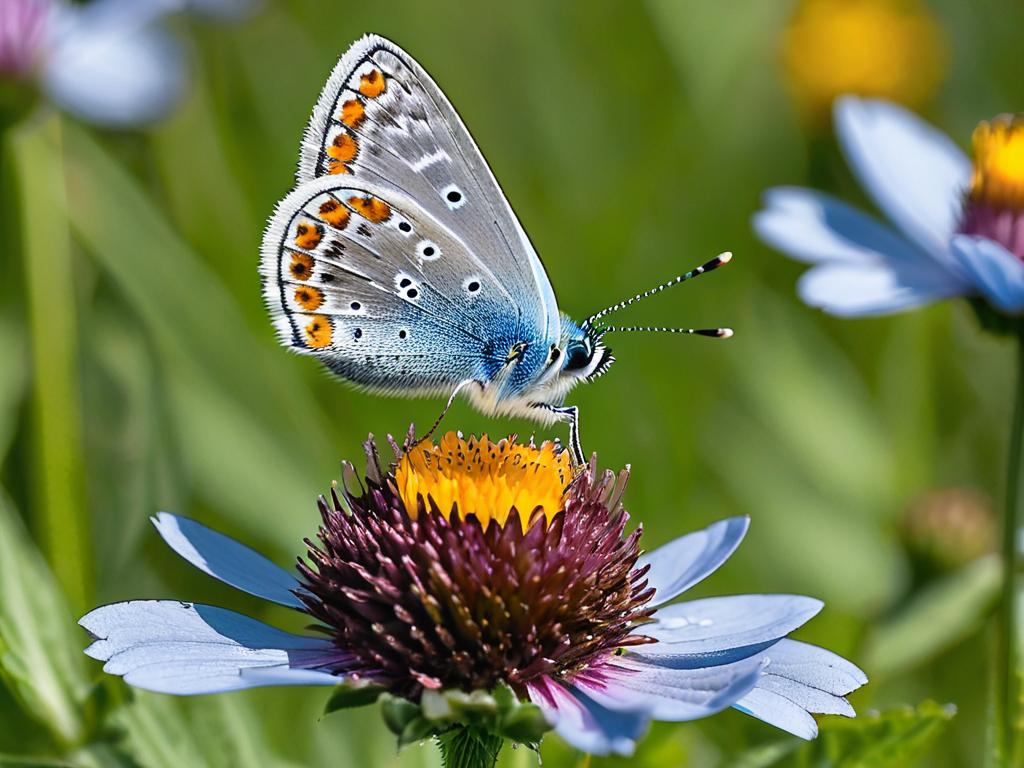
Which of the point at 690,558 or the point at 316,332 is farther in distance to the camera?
the point at 316,332

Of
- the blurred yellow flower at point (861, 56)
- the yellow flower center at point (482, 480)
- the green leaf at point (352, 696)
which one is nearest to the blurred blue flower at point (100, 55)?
the yellow flower center at point (482, 480)

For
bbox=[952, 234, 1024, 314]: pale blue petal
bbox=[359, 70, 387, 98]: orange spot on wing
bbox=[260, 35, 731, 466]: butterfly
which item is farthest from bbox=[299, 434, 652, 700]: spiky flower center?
bbox=[952, 234, 1024, 314]: pale blue petal

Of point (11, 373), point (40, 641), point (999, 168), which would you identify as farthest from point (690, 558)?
point (11, 373)

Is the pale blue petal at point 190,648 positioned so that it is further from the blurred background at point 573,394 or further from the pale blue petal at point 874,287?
the pale blue petal at point 874,287

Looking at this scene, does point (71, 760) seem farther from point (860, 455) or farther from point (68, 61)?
point (860, 455)

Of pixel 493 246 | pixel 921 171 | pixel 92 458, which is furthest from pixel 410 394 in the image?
pixel 921 171

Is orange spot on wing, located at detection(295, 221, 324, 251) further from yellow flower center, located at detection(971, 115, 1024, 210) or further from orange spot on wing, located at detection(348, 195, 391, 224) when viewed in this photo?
yellow flower center, located at detection(971, 115, 1024, 210)

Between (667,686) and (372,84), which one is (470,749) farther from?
(372,84)
